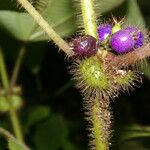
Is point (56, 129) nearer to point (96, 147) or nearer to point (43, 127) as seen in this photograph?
point (43, 127)

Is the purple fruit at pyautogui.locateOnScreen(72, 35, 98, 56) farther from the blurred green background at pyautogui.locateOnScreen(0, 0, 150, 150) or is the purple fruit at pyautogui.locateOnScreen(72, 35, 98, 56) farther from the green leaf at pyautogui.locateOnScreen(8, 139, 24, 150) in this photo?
the green leaf at pyautogui.locateOnScreen(8, 139, 24, 150)

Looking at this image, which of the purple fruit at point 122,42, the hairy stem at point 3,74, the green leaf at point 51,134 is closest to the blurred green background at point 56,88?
the green leaf at point 51,134

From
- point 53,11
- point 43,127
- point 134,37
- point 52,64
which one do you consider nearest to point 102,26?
point 134,37

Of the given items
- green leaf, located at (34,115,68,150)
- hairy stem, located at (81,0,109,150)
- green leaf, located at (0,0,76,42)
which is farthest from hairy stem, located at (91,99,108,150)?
green leaf, located at (34,115,68,150)

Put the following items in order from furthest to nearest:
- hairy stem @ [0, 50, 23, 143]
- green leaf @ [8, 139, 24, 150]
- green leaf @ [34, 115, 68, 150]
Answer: green leaf @ [34, 115, 68, 150], hairy stem @ [0, 50, 23, 143], green leaf @ [8, 139, 24, 150]

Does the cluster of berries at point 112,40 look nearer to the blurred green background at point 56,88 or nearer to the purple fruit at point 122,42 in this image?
the purple fruit at point 122,42

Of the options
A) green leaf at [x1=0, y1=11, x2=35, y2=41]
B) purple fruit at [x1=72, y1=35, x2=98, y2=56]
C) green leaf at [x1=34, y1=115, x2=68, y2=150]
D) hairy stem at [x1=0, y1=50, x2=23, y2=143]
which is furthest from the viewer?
Answer: green leaf at [x1=34, y1=115, x2=68, y2=150]
